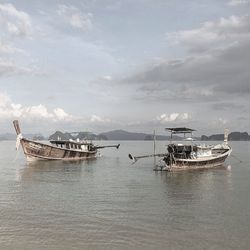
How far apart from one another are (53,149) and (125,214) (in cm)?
4515

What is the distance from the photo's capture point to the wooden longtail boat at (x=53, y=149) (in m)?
65.3

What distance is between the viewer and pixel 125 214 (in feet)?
82.6

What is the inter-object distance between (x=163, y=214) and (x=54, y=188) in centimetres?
1522

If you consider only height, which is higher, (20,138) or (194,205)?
(20,138)

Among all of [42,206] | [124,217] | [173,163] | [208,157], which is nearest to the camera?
[124,217]

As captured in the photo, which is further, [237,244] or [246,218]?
[246,218]

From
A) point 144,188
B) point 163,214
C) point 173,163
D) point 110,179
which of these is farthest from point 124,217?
point 173,163

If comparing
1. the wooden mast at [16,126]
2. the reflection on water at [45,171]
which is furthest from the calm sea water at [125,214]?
the wooden mast at [16,126]

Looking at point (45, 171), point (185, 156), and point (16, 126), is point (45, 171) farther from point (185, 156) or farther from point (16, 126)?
point (185, 156)

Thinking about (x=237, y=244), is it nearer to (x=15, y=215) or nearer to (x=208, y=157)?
(x=15, y=215)

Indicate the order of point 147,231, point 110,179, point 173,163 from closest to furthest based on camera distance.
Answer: point 147,231 → point 110,179 → point 173,163

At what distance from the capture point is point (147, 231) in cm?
2102

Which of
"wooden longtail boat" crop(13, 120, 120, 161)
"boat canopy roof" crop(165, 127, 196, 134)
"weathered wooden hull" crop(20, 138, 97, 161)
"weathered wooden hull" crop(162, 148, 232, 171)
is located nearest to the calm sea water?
"weathered wooden hull" crop(162, 148, 232, 171)

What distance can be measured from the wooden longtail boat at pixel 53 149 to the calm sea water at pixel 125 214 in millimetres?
22459
